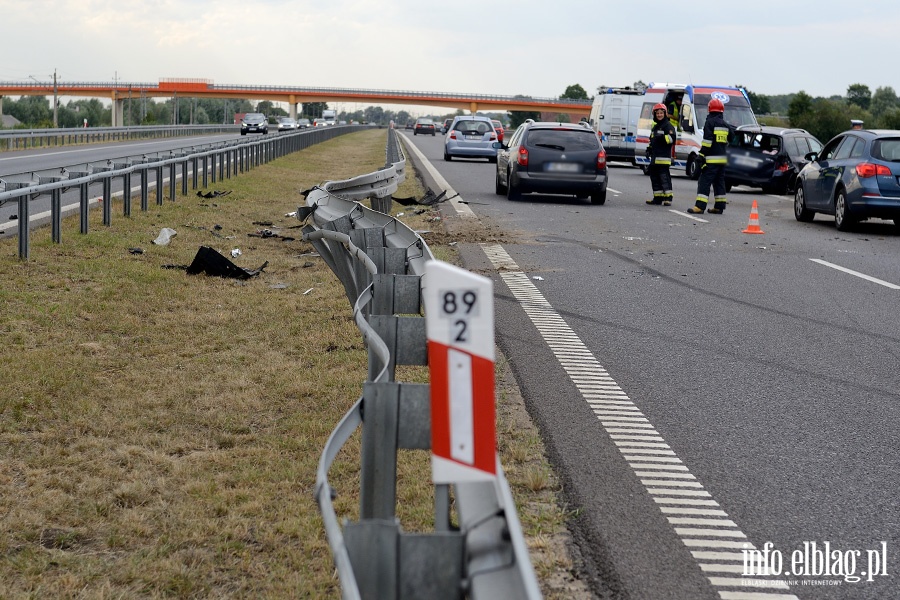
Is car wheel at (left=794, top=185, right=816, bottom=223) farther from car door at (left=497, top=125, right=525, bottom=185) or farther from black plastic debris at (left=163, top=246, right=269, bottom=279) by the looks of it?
black plastic debris at (left=163, top=246, right=269, bottom=279)

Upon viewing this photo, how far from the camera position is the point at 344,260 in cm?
767

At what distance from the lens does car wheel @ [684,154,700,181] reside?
32438mm

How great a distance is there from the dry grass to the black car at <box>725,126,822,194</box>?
1832 centimetres

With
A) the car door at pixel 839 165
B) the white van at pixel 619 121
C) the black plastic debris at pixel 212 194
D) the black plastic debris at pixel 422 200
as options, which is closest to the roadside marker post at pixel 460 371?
the car door at pixel 839 165

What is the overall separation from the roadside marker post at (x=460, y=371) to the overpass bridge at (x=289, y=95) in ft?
450

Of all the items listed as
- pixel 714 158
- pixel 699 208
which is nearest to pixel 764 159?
pixel 714 158

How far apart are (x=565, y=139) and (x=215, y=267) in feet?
37.1

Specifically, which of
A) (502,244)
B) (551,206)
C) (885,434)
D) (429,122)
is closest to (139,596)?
(885,434)

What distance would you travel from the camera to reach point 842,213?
17.8 m

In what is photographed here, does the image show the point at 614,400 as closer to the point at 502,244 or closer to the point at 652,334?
the point at 652,334

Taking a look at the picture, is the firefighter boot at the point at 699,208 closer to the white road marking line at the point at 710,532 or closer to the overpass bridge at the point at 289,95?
the white road marking line at the point at 710,532

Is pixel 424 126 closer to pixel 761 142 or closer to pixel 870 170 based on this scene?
pixel 761 142

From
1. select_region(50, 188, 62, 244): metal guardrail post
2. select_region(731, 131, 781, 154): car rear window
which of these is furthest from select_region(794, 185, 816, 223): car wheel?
select_region(50, 188, 62, 244): metal guardrail post

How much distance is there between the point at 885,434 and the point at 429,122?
96.2 m
